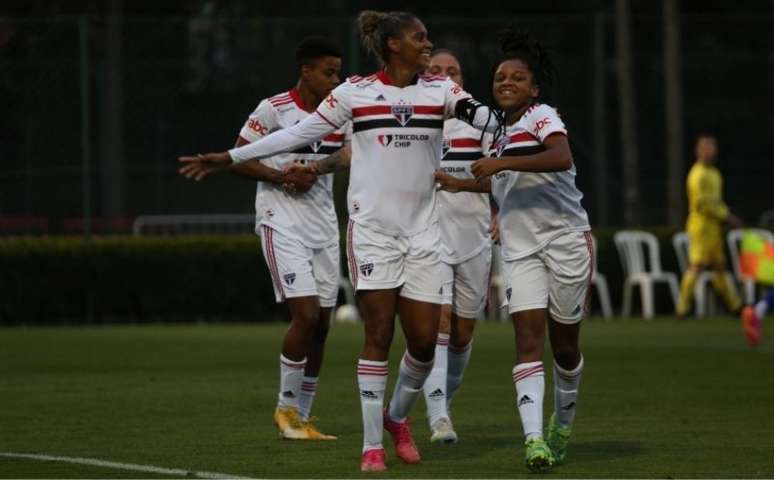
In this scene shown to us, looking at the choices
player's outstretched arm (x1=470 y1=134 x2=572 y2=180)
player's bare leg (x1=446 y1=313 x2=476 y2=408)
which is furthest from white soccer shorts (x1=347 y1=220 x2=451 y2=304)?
player's bare leg (x1=446 y1=313 x2=476 y2=408)

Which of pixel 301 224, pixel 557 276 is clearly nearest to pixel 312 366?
pixel 301 224

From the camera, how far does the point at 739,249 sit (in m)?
27.3

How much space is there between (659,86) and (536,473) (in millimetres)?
21722

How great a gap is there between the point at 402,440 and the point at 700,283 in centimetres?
1687

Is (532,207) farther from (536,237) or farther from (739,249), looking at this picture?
(739,249)

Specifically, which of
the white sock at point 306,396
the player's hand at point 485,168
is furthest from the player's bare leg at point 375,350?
the white sock at point 306,396

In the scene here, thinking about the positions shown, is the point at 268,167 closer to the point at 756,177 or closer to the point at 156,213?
the point at 156,213

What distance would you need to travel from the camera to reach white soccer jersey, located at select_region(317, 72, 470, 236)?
388 inches

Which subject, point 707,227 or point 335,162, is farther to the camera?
point 707,227

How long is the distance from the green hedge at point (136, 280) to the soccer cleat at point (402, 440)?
50.8 feet

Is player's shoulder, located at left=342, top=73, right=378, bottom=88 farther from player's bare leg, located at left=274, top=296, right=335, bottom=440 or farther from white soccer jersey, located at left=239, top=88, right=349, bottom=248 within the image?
player's bare leg, located at left=274, top=296, right=335, bottom=440

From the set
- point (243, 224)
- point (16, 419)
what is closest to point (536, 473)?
point (16, 419)

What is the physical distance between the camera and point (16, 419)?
12.6 meters

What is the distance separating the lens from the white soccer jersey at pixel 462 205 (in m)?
11.6
